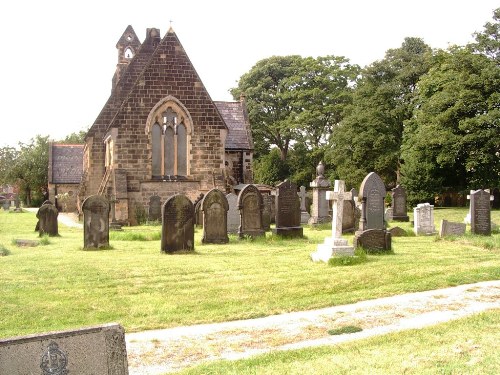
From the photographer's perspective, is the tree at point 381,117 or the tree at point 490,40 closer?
the tree at point 490,40

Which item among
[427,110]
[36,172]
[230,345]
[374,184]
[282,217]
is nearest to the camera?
[230,345]

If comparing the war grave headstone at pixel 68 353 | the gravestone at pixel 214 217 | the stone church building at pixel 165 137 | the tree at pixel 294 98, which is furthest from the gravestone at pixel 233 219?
the tree at pixel 294 98

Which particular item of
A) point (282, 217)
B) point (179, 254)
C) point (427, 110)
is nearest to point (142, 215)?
point (282, 217)

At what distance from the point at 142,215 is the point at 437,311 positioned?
17.6 meters

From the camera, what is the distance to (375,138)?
139 feet

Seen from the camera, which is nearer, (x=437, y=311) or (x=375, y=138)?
(x=437, y=311)

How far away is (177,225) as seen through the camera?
13609 millimetres

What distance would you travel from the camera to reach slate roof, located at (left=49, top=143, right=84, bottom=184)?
4672 cm

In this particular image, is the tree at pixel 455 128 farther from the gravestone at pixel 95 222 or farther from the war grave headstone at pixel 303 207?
the gravestone at pixel 95 222

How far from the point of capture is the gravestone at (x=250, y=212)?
16.5 meters

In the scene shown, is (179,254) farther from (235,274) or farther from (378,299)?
(378,299)

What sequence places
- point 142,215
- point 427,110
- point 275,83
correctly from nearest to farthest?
point 142,215
point 427,110
point 275,83

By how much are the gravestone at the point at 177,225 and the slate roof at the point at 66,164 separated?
35574 millimetres

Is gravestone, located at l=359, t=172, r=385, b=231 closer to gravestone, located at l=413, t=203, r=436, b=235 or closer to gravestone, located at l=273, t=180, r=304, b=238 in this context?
gravestone, located at l=273, t=180, r=304, b=238
